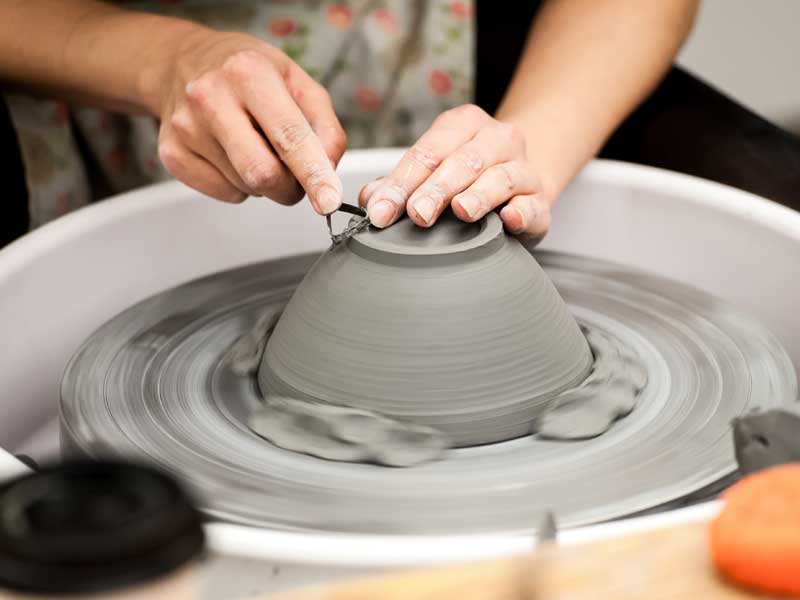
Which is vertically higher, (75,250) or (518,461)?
(518,461)

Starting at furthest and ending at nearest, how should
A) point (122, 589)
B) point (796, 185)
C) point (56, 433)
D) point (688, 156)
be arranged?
1. point (688, 156)
2. point (796, 185)
3. point (56, 433)
4. point (122, 589)

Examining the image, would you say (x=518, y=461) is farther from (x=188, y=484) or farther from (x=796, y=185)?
(x=796, y=185)

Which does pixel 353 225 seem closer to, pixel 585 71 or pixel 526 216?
pixel 526 216

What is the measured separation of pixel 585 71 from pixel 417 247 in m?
0.56

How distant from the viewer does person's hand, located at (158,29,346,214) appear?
0.87m

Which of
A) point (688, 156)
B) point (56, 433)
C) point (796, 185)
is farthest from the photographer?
point (688, 156)

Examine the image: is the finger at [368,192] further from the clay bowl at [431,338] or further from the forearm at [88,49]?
the forearm at [88,49]

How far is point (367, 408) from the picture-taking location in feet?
2.56

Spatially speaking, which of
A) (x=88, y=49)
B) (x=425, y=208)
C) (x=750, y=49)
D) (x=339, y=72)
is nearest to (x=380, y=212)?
(x=425, y=208)

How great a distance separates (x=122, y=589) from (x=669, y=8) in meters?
1.12

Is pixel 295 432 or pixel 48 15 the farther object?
pixel 48 15

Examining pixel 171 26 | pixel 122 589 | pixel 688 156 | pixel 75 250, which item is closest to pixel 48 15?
pixel 171 26

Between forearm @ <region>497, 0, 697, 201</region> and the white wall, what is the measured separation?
4.09ft

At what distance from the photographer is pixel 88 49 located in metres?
1.15
